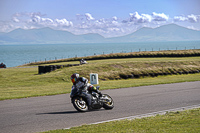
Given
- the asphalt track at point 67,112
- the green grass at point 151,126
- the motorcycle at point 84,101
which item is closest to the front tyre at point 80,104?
the motorcycle at point 84,101

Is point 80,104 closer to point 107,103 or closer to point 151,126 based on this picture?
point 107,103

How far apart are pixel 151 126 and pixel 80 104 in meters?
4.18

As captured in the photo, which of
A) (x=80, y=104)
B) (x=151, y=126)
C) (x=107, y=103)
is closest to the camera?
(x=151, y=126)

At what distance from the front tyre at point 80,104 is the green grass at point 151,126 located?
272 cm

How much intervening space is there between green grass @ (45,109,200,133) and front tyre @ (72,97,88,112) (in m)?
2.72

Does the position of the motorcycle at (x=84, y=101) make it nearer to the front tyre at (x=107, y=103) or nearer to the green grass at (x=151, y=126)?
the front tyre at (x=107, y=103)

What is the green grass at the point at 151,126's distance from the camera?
317 inches

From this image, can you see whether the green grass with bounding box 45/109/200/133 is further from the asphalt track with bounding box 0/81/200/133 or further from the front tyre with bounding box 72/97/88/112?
the front tyre with bounding box 72/97/88/112

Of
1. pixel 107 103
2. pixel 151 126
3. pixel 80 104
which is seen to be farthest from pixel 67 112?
pixel 151 126

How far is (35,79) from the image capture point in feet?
101

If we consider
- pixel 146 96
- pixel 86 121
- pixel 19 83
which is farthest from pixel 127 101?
pixel 19 83

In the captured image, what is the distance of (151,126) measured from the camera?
28.4 ft

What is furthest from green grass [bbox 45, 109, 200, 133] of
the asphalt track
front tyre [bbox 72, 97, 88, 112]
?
front tyre [bbox 72, 97, 88, 112]

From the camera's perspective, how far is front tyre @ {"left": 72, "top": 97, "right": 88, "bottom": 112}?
39.4 feet
